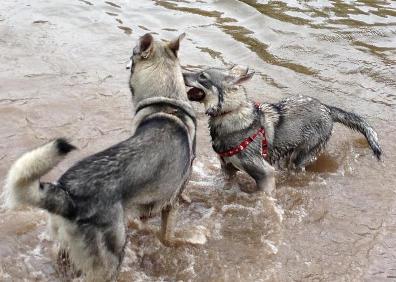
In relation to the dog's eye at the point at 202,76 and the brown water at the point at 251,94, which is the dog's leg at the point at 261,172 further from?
the dog's eye at the point at 202,76

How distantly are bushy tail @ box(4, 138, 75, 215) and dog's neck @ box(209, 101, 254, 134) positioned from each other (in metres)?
2.86

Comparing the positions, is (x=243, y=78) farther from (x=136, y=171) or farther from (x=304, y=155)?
(x=136, y=171)

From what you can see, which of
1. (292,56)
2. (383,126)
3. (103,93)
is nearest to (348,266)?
(383,126)

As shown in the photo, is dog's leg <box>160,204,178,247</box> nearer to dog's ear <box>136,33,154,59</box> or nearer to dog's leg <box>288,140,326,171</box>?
dog's ear <box>136,33,154,59</box>

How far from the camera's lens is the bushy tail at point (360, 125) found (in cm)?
681

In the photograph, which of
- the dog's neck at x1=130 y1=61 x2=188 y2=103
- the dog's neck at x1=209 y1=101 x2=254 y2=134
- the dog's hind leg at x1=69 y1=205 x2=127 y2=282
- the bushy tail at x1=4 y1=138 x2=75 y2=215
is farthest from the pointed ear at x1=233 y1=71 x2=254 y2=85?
the bushy tail at x1=4 y1=138 x2=75 y2=215

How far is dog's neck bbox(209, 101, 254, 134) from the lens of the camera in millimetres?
6176

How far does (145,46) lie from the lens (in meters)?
5.24

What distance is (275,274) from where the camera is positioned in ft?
16.8

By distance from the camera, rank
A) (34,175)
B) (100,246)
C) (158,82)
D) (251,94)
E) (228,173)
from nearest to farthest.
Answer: (34,175), (100,246), (158,82), (228,173), (251,94)

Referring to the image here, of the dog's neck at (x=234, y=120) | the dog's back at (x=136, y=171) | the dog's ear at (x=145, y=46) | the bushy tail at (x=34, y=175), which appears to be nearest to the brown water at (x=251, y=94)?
the dog's neck at (x=234, y=120)

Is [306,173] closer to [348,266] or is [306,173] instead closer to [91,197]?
[348,266]

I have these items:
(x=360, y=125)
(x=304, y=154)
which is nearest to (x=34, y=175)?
(x=304, y=154)

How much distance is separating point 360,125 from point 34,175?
15.7ft
